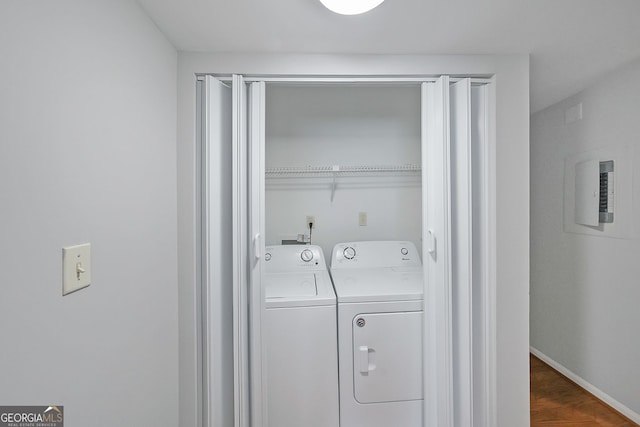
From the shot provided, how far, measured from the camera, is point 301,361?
165 cm

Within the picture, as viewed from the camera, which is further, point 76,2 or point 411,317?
point 411,317

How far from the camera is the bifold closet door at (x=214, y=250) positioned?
58.8 inches

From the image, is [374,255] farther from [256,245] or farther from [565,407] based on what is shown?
[565,407]

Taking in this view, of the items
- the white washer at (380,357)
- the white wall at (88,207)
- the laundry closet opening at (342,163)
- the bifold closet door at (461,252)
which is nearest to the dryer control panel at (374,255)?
the laundry closet opening at (342,163)

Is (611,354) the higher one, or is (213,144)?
(213,144)

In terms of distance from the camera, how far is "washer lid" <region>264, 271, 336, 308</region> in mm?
1654

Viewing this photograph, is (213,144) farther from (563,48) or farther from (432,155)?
(563,48)

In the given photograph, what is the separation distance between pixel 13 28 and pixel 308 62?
1158 millimetres

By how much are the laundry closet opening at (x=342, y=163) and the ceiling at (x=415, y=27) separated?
885 millimetres

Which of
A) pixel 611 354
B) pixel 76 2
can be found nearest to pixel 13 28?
pixel 76 2

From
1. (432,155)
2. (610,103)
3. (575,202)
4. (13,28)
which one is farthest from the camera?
(575,202)

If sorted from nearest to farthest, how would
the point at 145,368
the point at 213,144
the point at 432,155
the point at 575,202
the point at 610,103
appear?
the point at 145,368, the point at 213,144, the point at 432,155, the point at 610,103, the point at 575,202

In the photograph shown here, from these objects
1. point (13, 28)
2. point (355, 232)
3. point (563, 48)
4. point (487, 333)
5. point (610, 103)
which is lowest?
point (487, 333)

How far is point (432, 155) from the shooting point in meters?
1.64
